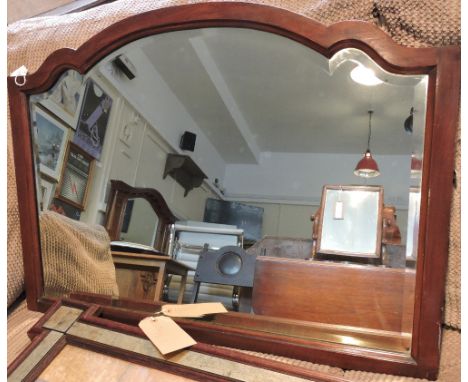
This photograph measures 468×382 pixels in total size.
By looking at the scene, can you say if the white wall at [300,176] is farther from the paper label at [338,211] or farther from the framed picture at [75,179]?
the framed picture at [75,179]

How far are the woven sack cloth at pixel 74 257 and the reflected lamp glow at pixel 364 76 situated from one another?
46 centimetres

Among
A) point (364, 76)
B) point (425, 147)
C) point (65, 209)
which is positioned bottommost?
point (65, 209)

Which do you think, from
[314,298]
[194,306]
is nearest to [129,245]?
[194,306]

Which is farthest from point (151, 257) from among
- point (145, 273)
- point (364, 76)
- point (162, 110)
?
point (364, 76)

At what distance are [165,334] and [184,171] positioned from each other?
0.28 m

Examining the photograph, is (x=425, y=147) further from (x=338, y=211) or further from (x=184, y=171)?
(x=184, y=171)

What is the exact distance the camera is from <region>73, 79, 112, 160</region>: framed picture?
2.20 feet

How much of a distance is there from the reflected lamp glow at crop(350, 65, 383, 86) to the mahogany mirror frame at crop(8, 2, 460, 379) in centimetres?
4

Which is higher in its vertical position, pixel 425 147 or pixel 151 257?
pixel 425 147

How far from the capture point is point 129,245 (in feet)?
2.08

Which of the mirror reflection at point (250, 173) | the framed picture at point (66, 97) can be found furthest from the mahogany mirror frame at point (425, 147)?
the framed picture at point (66, 97)

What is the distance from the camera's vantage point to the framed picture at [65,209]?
2.12 ft

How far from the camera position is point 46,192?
647 mm

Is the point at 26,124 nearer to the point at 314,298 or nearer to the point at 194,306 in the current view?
the point at 194,306
